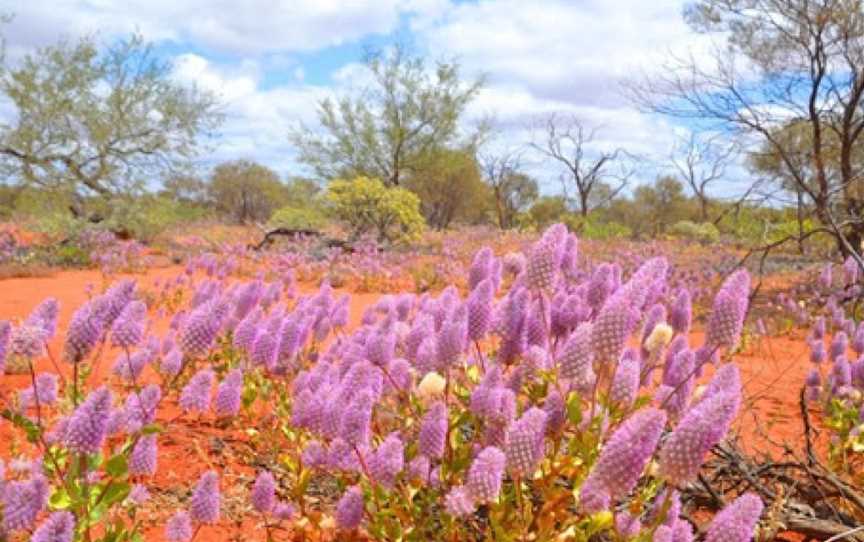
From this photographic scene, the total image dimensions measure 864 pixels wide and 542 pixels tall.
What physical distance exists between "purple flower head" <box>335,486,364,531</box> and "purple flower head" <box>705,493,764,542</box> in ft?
3.13

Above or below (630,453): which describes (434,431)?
below

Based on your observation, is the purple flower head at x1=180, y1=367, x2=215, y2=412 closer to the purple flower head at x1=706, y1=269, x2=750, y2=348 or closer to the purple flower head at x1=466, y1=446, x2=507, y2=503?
the purple flower head at x1=466, y1=446, x2=507, y2=503

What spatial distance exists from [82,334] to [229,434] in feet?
7.21

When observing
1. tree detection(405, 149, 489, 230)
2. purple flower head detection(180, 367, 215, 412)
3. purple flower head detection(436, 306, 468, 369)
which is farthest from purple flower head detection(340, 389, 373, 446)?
tree detection(405, 149, 489, 230)

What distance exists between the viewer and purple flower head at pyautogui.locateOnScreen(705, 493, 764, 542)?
131cm

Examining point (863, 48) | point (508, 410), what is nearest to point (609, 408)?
point (508, 410)

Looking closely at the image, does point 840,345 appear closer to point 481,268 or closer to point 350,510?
point 481,268

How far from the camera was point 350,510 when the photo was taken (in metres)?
1.96

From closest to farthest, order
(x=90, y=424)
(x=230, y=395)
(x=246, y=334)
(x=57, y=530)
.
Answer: (x=57, y=530) < (x=90, y=424) < (x=230, y=395) < (x=246, y=334)

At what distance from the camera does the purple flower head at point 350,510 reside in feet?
6.42

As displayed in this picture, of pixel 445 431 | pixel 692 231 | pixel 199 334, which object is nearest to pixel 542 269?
pixel 445 431

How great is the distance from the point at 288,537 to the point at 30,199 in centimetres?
1842

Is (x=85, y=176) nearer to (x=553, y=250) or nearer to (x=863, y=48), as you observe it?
(x=863, y=48)

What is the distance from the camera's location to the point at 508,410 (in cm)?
185
